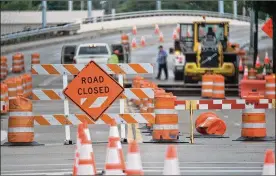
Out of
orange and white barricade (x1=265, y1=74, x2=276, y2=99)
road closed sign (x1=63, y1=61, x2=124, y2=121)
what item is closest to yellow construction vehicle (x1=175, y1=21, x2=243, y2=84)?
orange and white barricade (x1=265, y1=74, x2=276, y2=99)

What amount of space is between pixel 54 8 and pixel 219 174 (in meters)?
107

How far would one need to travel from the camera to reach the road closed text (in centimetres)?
1766

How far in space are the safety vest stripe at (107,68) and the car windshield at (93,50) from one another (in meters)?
24.9

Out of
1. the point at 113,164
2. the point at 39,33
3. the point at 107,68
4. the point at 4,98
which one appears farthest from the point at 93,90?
the point at 39,33

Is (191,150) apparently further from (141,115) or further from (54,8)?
(54,8)

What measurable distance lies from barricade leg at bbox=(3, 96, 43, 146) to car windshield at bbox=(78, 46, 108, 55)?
24.8 metres

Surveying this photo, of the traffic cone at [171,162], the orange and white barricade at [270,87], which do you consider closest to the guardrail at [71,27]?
the orange and white barricade at [270,87]

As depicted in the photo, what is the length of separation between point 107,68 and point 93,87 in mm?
1009

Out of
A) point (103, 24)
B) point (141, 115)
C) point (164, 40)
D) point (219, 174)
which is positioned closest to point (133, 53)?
point (164, 40)

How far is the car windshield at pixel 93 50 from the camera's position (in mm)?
44031

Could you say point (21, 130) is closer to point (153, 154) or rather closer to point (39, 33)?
point (153, 154)

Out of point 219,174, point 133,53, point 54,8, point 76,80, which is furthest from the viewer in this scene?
point 54,8

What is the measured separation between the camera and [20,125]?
62.7 feet

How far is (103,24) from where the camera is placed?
302 feet
